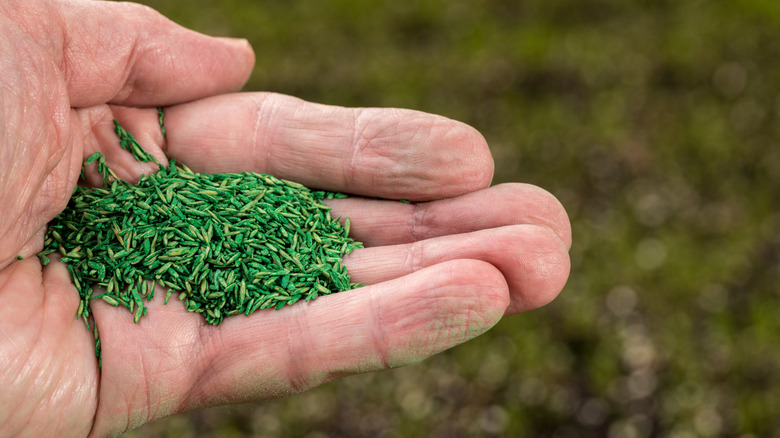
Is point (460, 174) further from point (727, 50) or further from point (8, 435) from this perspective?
point (727, 50)

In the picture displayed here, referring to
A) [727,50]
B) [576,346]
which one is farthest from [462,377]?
[727,50]

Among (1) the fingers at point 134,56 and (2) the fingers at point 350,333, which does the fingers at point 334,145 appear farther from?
(2) the fingers at point 350,333

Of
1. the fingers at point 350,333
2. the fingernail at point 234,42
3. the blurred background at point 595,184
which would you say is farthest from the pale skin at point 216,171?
the blurred background at point 595,184

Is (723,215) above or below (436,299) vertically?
below

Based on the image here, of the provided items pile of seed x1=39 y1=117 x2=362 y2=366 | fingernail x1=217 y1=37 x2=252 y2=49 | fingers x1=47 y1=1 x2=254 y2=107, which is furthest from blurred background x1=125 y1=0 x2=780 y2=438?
fingernail x1=217 y1=37 x2=252 y2=49

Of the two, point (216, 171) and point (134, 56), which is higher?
point (134, 56)

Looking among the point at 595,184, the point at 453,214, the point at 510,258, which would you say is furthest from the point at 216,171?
the point at 595,184

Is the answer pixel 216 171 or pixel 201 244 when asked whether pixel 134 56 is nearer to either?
pixel 216 171
